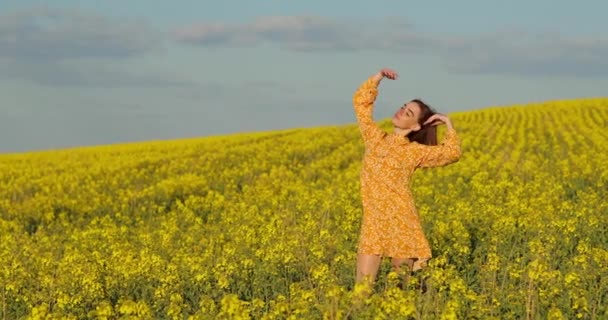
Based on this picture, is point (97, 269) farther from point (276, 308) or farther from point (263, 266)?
point (276, 308)

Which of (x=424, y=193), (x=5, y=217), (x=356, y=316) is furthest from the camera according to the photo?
(x=5, y=217)

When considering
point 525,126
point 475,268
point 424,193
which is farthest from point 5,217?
point 525,126

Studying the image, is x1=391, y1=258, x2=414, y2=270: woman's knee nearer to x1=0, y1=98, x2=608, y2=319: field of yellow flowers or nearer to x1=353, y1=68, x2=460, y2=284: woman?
x1=353, y1=68, x2=460, y2=284: woman

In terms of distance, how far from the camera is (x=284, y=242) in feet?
39.4

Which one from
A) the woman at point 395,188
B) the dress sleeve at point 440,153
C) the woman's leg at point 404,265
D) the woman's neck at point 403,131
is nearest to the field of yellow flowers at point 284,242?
the woman's leg at point 404,265

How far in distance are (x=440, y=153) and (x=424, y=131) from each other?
28 centimetres

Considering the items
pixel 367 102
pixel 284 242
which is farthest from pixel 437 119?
pixel 284 242

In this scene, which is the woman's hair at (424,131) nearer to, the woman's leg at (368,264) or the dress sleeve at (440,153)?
the dress sleeve at (440,153)

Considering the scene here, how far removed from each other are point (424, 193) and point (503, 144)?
21891 mm

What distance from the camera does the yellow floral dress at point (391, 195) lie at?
9.17 metres

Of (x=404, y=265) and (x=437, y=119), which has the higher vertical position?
(x=437, y=119)

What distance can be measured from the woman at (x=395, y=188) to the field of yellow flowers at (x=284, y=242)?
43 centimetres

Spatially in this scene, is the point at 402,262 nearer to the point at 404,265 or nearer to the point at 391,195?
the point at 404,265

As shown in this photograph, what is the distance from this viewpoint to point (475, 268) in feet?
37.3
